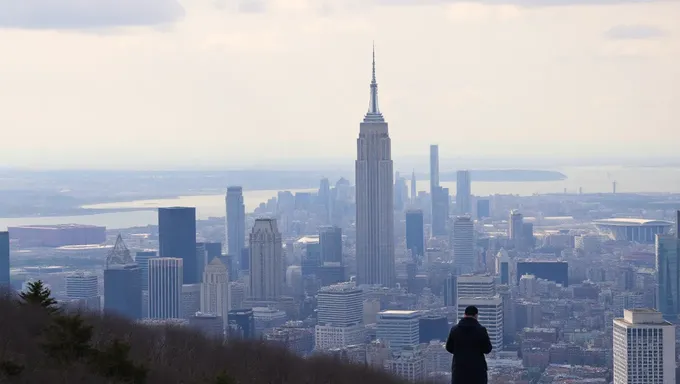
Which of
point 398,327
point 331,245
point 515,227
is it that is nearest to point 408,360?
point 398,327

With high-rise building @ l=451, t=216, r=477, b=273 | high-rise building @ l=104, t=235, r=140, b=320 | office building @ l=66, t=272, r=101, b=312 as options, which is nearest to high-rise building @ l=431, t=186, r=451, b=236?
high-rise building @ l=451, t=216, r=477, b=273

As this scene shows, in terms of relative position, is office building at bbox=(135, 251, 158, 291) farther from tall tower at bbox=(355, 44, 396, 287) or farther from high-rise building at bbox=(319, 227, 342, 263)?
tall tower at bbox=(355, 44, 396, 287)

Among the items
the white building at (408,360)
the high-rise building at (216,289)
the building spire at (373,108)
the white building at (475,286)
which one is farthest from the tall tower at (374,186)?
the white building at (408,360)

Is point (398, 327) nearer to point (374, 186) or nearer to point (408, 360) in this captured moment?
point (408, 360)

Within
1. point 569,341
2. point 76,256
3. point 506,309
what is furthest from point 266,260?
point 569,341

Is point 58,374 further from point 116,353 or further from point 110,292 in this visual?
point 110,292

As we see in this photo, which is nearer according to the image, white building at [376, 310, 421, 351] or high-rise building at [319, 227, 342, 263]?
white building at [376, 310, 421, 351]
